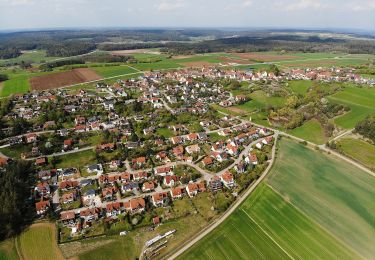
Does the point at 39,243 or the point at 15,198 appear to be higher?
the point at 15,198

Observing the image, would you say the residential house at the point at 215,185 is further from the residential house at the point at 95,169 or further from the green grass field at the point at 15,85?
the green grass field at the point at 15,85

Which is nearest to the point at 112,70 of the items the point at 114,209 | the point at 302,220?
the point at 114,209

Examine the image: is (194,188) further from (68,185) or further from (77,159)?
(77,159)

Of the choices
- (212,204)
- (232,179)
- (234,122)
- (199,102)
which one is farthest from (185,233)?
(199,102)

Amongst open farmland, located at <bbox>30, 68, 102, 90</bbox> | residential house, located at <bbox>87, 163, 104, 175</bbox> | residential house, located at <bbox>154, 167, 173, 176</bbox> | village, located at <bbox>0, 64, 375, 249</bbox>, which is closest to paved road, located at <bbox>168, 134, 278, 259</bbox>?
village, located at <bbox>0, 64, 375, 249</bbox>

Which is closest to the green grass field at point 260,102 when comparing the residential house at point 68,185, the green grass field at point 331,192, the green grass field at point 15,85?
the green grass field at point 331,192
